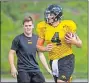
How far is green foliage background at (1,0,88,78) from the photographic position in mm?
12516

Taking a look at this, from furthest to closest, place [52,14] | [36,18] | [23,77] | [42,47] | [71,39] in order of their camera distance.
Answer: [36,18]
[23,77]
[42,47]
[52,14]
[71,39]

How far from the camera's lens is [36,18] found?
12539 millimetres

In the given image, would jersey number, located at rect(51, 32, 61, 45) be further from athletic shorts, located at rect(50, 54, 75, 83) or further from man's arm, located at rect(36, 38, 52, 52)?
athletic shorts, located at rect(50, 54, 75, 83)

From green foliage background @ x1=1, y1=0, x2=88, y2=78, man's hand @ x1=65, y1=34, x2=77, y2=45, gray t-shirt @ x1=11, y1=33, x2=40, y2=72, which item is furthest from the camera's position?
green foliage background @ x1=1, y1=0, x2=88, y2=78

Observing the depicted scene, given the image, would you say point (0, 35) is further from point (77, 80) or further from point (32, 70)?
point (32, 70)

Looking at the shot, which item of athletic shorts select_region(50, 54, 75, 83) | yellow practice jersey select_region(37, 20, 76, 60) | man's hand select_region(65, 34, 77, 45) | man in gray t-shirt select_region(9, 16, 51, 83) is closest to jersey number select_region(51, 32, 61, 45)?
yellow practice jersey select_region(37, 20, 76, 60)

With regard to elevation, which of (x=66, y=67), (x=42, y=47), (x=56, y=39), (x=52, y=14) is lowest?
(x=66, y=67)

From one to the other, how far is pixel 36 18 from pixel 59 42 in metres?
5.95

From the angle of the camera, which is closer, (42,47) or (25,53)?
(42,47)

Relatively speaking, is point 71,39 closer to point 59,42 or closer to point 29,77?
point 59,42

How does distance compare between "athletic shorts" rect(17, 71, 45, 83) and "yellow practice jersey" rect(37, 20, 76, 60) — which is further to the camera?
"athletic shorts" rect(17, 71, 45, 83)

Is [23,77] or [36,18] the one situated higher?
[36,18]

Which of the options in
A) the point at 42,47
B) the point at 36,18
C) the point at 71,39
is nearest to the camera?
the point at 71,39

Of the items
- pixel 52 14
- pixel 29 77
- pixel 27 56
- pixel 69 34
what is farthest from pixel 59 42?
pixel 29 77
